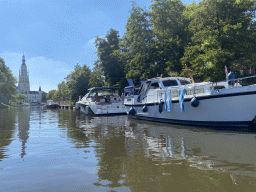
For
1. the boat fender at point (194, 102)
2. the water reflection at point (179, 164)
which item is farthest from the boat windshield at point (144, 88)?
the water reflection at point (179, 164)

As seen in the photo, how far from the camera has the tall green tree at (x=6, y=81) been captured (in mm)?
62956

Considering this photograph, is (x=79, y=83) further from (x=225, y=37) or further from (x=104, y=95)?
(x=225, y=37)

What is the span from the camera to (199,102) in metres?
12.4

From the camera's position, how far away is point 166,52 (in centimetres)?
2697

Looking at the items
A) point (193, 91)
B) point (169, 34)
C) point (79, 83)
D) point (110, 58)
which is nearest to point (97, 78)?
point (110, 58)

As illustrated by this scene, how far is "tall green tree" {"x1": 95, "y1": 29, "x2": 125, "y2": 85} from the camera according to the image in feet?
121

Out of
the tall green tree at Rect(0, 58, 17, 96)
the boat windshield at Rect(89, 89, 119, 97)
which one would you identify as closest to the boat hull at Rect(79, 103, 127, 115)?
the boat windshield at Rect(89, 89, 119, 97)

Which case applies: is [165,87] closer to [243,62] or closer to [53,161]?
[243,62]

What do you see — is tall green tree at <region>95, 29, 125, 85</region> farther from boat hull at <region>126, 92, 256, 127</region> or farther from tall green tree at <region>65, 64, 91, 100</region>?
boat hull at <region>126, 92, 256, 127</region>

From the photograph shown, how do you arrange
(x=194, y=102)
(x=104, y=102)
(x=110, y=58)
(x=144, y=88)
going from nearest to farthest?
1. (x=194, y=102)
2. (x=144, y=88)
3. (x=104, y=102)
4. (x=110, y=58)

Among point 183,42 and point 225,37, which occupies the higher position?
point 183,42

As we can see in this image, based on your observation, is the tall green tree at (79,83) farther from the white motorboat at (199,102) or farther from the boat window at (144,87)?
the white motorboat at (199,102)

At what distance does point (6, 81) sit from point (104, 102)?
53.9 m

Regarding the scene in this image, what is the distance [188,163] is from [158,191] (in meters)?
1.97
